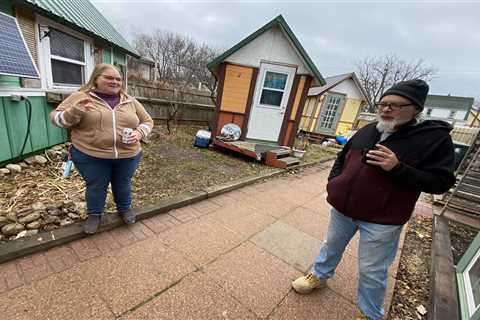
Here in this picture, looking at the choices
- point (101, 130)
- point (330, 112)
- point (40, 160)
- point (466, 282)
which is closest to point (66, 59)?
point (40, 160)

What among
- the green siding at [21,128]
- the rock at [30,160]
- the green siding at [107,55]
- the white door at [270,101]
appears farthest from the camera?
the white door at [270,101]

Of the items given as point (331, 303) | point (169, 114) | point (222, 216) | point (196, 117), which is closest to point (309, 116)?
point (196, 117)

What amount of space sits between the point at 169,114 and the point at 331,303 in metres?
8.30

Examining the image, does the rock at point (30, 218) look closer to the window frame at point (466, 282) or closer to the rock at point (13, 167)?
the rock at point (13, 167)

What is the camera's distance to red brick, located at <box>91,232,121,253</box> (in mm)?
2038

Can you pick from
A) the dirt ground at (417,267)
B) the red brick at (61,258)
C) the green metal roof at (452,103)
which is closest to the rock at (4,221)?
the red brick at (61,258)

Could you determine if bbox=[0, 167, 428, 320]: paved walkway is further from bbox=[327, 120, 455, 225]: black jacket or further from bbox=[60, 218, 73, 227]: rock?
bbox=[327, 120, 455, 225]: black jacket

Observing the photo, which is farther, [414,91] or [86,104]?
[86,104]

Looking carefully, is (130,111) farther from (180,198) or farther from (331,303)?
(331,303)

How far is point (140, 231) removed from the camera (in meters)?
2.35

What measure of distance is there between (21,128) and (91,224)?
2.32 meters

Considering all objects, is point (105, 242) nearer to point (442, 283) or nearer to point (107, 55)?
point (442, 283)

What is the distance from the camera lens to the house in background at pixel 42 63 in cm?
292

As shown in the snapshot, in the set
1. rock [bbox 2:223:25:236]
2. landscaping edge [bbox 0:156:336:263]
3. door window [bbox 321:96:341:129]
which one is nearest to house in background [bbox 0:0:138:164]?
rock [bbox 2:223:25:236]
